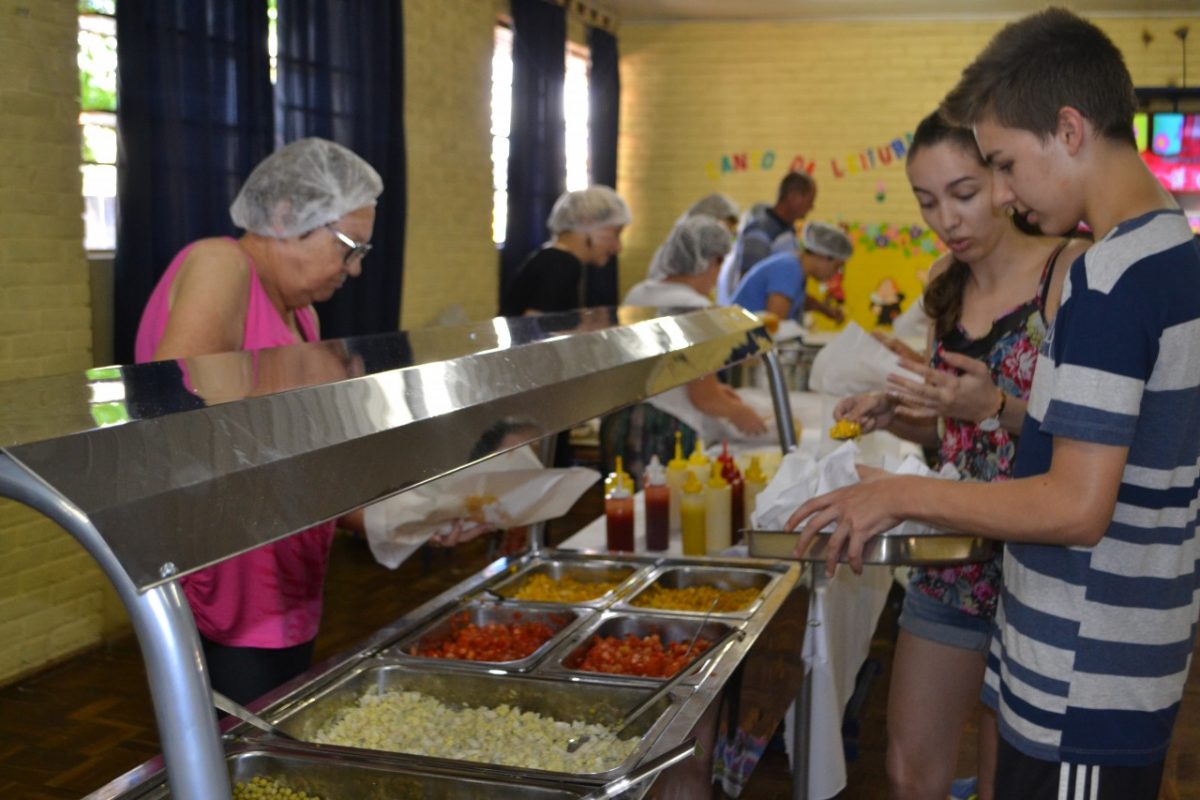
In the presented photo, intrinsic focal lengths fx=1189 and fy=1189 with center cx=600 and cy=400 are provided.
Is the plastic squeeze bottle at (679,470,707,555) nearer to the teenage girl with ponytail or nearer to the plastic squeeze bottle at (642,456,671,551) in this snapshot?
the plastic squeeze bottle at (642,456,671,551)

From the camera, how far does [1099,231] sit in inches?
56.4

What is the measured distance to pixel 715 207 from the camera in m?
7.37

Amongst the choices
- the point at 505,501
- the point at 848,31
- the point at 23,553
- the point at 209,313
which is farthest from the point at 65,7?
the point at 848,31

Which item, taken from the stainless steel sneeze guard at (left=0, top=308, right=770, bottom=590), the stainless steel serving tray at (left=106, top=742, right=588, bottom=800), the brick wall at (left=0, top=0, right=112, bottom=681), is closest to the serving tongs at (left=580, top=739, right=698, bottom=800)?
the stainless steel serving tray at (left=106, top=742, right=588, bottom=800)

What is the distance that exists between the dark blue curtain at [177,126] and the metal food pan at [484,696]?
278cm

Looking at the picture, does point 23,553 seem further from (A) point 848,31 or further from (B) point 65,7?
(A) point 848,31

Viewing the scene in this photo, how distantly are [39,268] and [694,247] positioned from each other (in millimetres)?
2405

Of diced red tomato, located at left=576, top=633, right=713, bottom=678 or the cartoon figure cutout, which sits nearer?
diced red tomato, located at left=576, top=633, right=713, bottom=678

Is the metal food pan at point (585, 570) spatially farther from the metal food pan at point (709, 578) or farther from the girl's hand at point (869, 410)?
the girl's hand at point (869, 410)

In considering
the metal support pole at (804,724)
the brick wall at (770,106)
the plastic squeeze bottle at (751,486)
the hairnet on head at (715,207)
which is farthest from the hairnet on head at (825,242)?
the metal support pole at (804,724)

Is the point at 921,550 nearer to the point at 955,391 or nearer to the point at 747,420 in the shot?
the point at 955,391

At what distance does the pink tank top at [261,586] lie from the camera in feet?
6.29

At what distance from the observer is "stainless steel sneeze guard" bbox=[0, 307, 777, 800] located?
0.87 m

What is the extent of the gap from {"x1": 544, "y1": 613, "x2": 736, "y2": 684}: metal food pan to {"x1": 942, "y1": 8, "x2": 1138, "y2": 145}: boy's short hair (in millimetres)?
855
